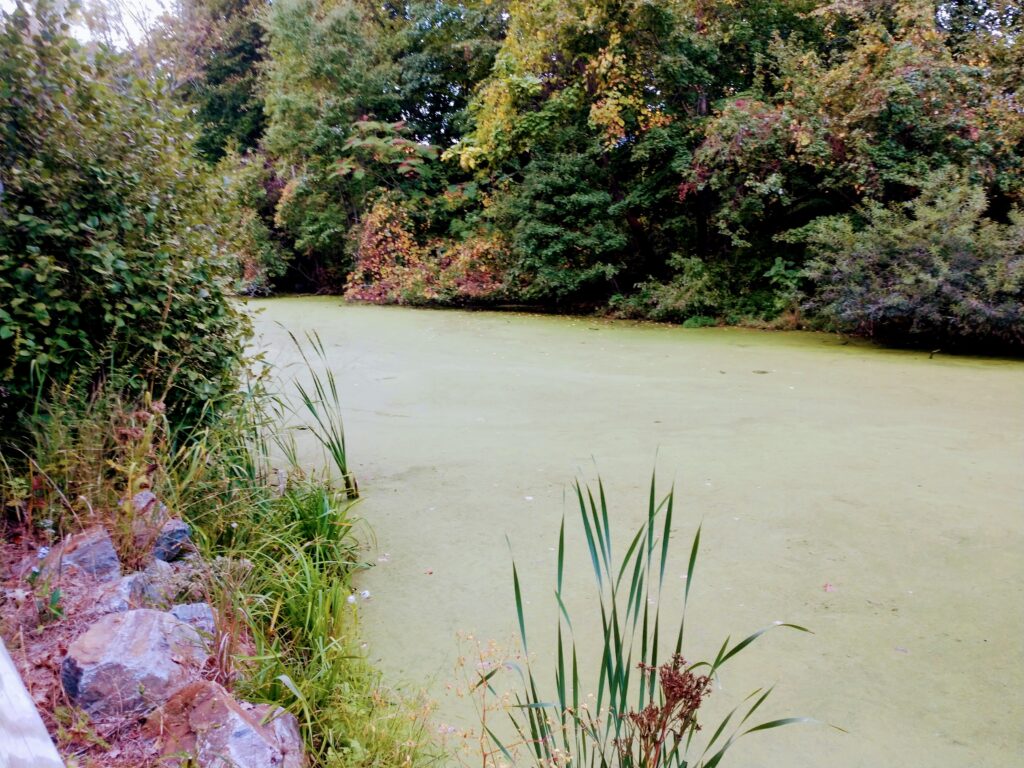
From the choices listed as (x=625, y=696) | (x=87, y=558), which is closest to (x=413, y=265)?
(x=87, y=558)

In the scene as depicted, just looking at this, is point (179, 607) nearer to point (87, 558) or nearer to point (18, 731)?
point (87, 558)

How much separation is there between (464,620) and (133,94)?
1797 millimetres

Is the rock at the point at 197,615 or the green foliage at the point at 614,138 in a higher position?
the green foliage at the point at 614,138

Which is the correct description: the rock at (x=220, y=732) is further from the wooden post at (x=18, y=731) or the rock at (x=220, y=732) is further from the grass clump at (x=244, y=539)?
the wooden post at (x=18, y=731)

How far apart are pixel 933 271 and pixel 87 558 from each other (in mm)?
5222

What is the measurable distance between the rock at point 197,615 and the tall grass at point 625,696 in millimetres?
569

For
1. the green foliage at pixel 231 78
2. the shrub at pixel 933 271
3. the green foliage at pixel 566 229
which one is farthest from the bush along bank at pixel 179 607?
the green foliage at pixel 231 78

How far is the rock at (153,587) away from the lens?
1540mm

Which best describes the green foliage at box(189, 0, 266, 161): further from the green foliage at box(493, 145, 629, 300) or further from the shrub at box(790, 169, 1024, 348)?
the shrub at box(790, 169, 1024, 348)

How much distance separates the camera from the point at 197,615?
1.53 meters

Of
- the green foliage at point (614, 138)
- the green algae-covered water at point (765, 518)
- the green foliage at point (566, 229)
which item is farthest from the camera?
the green foliage at point (566, 229)

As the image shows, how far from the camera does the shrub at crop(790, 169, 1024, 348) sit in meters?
4.78

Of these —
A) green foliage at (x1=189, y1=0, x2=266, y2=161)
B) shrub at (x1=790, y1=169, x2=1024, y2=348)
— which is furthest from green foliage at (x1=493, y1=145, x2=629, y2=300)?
green foliage at (x1=189, y1=0, x2=266, y2=161)

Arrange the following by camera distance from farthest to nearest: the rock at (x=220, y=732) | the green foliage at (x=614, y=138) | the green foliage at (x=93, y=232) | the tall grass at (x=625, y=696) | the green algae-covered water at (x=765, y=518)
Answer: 1. the green foliage at (x=614, y=138)
2. the green foliage at (x=93, y=232)
3. the green algae-covered water at (x=765, y=518)
4. the rock at (x=220, y=732)
5. the tall grass at (x=625, y=696)
